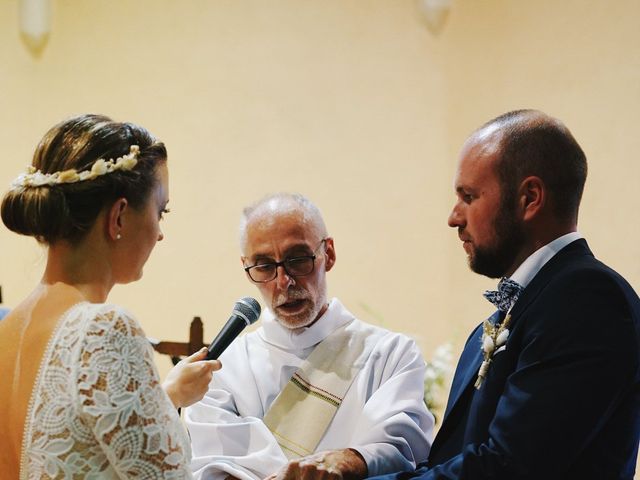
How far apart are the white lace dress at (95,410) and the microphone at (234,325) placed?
860 mm

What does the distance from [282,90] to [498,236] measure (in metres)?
4.72

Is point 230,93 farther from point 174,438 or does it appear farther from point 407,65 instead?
point 174,438

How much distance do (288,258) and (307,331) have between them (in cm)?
35

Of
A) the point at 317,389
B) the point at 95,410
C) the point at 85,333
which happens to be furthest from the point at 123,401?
the point at 317,389

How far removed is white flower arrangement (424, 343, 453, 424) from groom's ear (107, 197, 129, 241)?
3485mm

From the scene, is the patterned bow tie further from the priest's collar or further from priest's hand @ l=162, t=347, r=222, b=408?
the priest's collar

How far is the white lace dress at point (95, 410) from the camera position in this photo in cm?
204

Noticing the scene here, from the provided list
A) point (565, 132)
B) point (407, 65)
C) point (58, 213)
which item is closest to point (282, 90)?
point (407, 65)

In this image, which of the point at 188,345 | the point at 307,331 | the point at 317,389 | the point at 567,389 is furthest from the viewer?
the point at 188,345

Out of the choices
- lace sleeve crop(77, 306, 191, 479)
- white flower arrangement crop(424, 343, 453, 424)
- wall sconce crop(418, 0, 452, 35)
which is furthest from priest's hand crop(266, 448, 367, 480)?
wall sconce crop(418, 0, 452, 35)

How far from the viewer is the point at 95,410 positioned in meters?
2.03

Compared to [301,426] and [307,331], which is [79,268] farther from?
[307,331]

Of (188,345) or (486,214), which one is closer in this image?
(486,214)

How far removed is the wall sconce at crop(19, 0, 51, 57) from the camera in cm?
693
